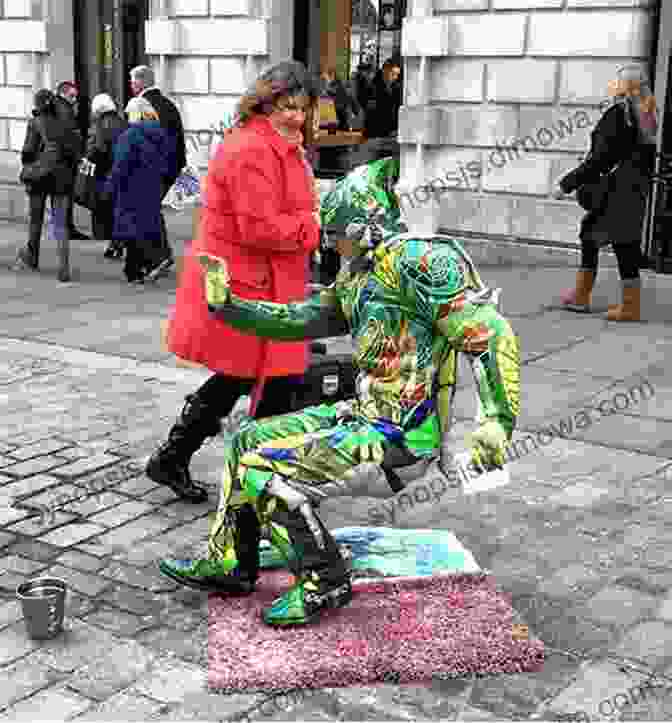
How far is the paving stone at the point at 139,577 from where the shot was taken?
4.01m

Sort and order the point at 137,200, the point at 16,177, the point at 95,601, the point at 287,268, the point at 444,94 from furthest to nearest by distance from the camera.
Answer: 1. the point at 16,177
2. the point at 444,94
3. the point at 137,200
4. the point at 287,268
5. the point at 95,601

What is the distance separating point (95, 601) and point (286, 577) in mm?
677

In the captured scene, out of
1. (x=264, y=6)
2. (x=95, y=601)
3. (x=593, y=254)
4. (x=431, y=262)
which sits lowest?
(x=95, y=601)

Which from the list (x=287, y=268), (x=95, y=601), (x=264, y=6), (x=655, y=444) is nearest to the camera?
(x=95, y=601)

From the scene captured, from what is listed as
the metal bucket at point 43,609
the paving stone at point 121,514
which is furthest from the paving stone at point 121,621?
the paving stone at point 121,514

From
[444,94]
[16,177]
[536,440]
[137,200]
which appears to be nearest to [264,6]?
[444,94]

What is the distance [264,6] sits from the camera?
1258 cm

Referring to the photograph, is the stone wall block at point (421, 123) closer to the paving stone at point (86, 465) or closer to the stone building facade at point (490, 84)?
the stone building facade at point (490, 84)

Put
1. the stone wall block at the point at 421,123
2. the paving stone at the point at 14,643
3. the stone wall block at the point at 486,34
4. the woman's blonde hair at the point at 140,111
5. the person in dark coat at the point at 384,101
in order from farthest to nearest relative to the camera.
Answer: the person in dark coat at the point at 384,101
the stone wall block at the point at 421,123
the stone wall block at the point at 486,34
the woman's blonde hair at the point at 140,111
the paving stone at the point at 14,643

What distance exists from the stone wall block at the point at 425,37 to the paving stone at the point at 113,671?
8.64 m

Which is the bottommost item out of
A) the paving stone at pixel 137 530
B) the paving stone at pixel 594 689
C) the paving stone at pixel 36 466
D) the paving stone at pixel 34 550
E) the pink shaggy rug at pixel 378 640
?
the paving stone at pixel 34 550

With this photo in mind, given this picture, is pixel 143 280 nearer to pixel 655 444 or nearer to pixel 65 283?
pixel 65 283

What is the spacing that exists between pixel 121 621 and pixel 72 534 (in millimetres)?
876

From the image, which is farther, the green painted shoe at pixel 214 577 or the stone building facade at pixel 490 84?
the stone building facade at pixel 490 84
